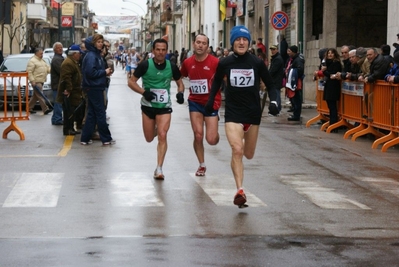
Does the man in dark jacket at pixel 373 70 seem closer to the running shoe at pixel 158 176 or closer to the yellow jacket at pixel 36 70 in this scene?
the running shoe at pixel 158 176

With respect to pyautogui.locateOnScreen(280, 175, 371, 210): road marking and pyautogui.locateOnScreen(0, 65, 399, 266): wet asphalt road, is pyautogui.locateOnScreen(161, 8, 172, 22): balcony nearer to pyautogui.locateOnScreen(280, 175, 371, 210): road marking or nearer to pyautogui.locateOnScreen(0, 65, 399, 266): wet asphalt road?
pyautogui.locateOnScreen(0, 65, 399, 266): wet asphalt road

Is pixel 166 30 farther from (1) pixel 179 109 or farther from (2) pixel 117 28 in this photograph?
(1) pixel 179 109

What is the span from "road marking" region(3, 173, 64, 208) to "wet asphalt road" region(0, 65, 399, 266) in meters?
0.01

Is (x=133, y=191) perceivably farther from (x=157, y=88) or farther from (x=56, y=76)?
(x=56, y=76)

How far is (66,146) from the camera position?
16.2m

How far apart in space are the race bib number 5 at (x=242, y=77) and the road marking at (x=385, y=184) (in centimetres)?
238

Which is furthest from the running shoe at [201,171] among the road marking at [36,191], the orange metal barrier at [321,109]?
the orange metal barrier at [321,109]

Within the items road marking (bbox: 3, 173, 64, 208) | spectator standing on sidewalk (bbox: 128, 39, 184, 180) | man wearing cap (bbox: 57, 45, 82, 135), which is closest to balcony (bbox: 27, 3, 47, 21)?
man wearing cap (bbox: 57, 45, 82, 135)

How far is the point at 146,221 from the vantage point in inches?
356

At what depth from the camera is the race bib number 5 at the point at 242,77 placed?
33.5 feet

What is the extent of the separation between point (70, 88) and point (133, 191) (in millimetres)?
7201

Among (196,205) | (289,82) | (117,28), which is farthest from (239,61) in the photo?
(117,28)

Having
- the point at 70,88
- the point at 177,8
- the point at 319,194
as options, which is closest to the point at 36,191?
the point at 319,194

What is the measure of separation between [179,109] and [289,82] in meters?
4.62
